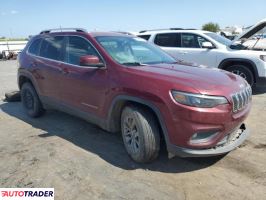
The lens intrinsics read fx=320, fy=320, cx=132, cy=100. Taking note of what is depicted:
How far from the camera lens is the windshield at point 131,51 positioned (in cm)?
461

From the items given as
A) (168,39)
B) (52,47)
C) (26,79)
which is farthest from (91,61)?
(168,39)

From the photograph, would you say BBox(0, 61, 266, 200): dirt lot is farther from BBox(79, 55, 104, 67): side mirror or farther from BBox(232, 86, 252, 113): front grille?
BBox(79, 55, 104, 67): side mirror

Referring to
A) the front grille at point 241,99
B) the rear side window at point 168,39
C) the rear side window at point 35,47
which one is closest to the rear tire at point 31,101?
the rear side window at point 35,47

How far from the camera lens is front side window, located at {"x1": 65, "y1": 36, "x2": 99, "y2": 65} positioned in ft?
15.9

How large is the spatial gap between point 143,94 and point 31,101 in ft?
11.4

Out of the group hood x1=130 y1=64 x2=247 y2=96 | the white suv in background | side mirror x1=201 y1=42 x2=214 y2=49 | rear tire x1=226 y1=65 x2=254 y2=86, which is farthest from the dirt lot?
side mirror x1=201 y1=42 x2=214 y2=49

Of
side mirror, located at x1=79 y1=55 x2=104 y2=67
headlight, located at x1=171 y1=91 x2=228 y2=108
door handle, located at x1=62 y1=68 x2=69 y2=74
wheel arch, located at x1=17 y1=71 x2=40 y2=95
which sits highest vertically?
side mirror, located at x1=79 y1=55 x2=104 y2=67

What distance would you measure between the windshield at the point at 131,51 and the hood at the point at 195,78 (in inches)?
14.4

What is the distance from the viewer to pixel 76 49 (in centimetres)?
516

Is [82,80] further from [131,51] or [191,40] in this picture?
[191,40]

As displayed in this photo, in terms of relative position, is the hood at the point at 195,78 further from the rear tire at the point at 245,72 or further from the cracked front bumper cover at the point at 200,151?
the rear tire at the point at 245,72

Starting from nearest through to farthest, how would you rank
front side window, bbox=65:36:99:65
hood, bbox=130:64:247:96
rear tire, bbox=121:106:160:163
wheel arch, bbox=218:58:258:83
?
hood, bbox=130:64:247:96 → rear tire, bbox=121:106:160:163 → front side window, bbox=65:36:99:65 → wheel arch, bbox=218:58:258:83

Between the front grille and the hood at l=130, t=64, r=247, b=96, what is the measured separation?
66 millimetres

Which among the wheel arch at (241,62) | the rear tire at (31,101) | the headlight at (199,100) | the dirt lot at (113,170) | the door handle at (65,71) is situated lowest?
the dirt lot at (113,170)
